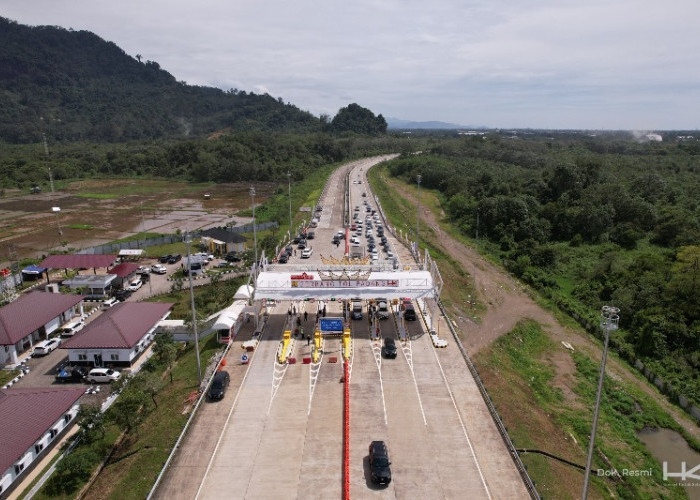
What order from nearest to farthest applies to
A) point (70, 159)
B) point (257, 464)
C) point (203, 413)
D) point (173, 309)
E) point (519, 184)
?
point (257, 464)
point (203, 413)
point (173, 309)
point (519, 184)
point (70, 159)

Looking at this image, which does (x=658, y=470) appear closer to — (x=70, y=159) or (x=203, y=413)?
(x=203, y=413)

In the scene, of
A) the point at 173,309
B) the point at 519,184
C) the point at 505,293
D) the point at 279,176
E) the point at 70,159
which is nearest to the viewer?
the point at 173,309

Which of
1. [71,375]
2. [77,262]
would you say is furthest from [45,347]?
[77,262]

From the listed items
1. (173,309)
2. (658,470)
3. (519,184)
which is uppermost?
(519,184)

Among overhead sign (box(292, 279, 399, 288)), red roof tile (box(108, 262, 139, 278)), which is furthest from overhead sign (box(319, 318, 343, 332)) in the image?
red roof tile (box(108, 262, 139, 278))

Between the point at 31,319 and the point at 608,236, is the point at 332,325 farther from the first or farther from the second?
the point at 608,236

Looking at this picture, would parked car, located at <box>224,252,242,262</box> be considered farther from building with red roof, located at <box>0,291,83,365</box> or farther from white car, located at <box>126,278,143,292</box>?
building with red roof, located at <box>0,291,83,365</box>

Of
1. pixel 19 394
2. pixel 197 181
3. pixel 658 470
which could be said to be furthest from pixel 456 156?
pixel 19 394

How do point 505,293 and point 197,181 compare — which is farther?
point 197,181
